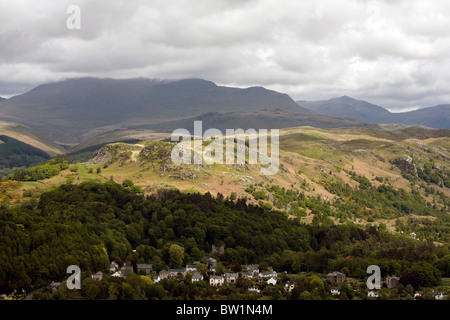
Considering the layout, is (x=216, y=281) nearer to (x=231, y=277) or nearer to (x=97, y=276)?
(x=231, y=277)

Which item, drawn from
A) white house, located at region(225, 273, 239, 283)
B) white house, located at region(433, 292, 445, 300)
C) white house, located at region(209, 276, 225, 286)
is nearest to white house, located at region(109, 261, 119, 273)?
white house, located at region(209, 276, 225, 286)

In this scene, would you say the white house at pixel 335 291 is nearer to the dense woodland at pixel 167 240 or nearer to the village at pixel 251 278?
the village at pixel 251 278

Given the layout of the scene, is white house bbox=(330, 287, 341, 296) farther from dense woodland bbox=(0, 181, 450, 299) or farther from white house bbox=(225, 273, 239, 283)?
white house bbox=(225, 273, 239, 283)

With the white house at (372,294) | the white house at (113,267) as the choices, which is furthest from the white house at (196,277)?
the white house at (372,294)

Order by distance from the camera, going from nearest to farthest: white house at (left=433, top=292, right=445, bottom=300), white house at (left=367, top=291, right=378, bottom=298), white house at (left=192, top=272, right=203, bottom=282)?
white house at (left=433, top=292, right=445, bottom=300) < white house at (left=367, top=291, right=378, bottom=298) < white house at (left=192, top=272, right=203, bottom=282)

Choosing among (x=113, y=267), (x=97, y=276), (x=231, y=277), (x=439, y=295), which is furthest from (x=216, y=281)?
(x=439, y=295)
